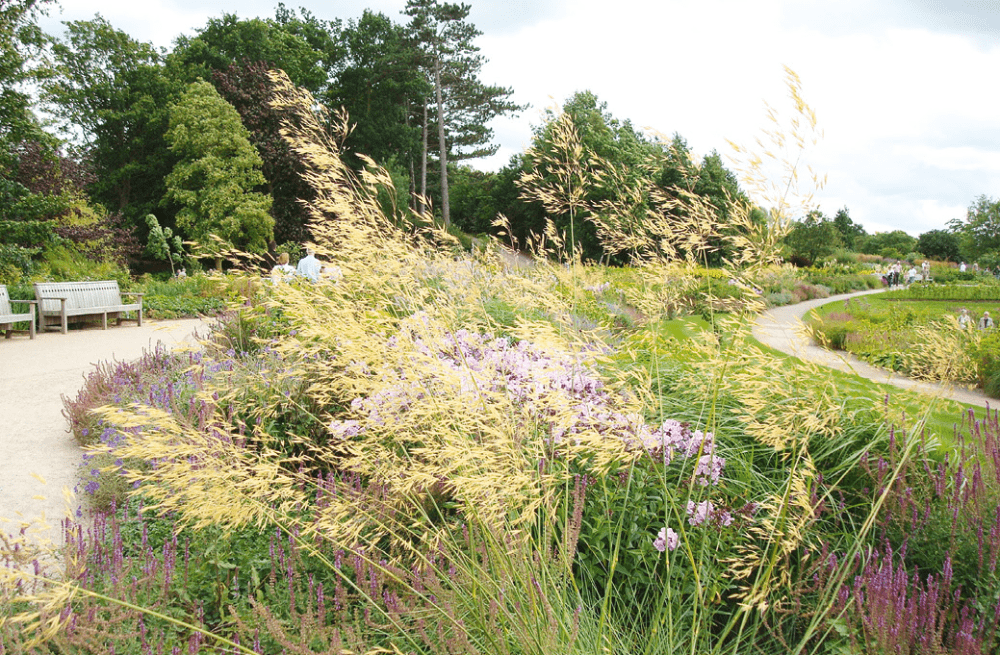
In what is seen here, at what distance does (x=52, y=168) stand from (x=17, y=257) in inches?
217

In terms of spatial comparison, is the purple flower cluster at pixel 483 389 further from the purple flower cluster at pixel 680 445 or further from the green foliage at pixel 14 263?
the green foliage at pixel 14 263

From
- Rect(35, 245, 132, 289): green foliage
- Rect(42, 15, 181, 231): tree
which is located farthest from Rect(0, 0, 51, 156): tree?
Rect(42, 15, 181, 231): tree

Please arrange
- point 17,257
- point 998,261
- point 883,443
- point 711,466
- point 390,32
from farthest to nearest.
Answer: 1. point 998,261
2. point 390,32
3. point 17,257
4. point 883,443
5. point 711,466

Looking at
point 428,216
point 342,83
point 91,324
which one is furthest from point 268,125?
point 428,216

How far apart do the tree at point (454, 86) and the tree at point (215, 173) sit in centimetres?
866

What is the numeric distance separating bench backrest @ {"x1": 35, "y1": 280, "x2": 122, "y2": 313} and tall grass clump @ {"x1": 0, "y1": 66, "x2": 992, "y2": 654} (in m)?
11.1

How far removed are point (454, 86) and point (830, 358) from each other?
26955 mm


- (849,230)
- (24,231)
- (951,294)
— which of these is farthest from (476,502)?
(849,230)

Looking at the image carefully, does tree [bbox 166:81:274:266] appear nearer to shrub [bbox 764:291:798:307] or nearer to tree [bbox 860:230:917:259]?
shrub [bbox 764:291:798:307]

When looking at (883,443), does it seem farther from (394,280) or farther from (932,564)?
(394,280)

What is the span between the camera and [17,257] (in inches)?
443

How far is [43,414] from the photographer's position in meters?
5.94

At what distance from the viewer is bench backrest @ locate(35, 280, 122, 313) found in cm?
1165

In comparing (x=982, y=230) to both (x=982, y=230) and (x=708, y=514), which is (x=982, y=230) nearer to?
(x=982, y=230)
